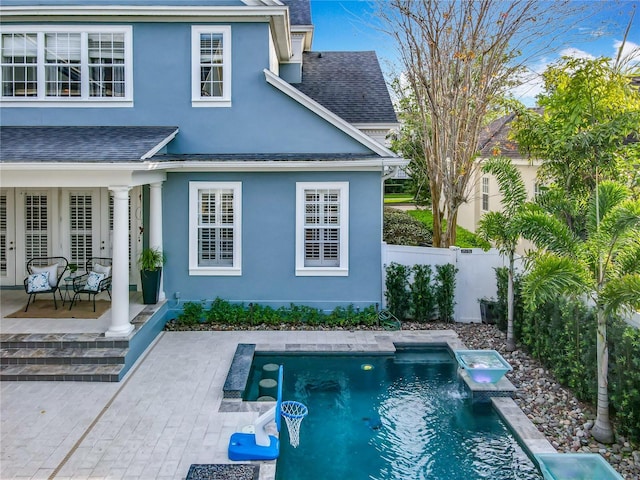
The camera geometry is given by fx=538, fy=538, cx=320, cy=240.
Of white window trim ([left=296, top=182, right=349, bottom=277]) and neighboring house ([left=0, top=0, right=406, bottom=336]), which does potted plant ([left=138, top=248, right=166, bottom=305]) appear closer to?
neighboring house ([left=0, top=0, right=406, bottom=336])

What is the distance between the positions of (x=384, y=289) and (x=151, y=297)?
5342 millimetres

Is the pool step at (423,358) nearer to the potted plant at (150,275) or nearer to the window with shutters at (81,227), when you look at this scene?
the potted plant at (150,275)

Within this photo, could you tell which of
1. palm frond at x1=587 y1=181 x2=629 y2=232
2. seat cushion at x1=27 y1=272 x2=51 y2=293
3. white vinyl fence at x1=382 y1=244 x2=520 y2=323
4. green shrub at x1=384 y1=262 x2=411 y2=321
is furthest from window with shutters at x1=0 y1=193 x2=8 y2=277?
palm frond at x1=587 y1=181 x2=629 y2=232

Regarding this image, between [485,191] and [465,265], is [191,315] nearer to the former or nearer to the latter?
[465,265]

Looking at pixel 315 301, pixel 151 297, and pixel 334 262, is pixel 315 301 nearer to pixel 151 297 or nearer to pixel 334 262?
pixel 334 262

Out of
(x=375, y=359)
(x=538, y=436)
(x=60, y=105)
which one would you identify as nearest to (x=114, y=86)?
(x=60, y=105)

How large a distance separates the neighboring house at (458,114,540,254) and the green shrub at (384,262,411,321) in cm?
451

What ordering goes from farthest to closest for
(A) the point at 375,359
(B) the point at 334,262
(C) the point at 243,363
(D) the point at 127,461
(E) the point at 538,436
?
(B) the point at 334,262 < (A) the point at 375,359 < (C) the point at 243,363 < (E) the point at 538,436 < (D) the point at 127,461

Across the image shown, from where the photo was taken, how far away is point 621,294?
6301 millimetres

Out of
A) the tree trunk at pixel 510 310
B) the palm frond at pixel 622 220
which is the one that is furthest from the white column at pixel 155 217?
the palm frond at pixel 622 220

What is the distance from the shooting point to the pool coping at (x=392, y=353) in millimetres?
7176

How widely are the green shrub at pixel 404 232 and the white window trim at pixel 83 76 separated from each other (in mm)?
10049

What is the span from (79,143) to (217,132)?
3000mm

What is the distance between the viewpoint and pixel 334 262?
12711mm
